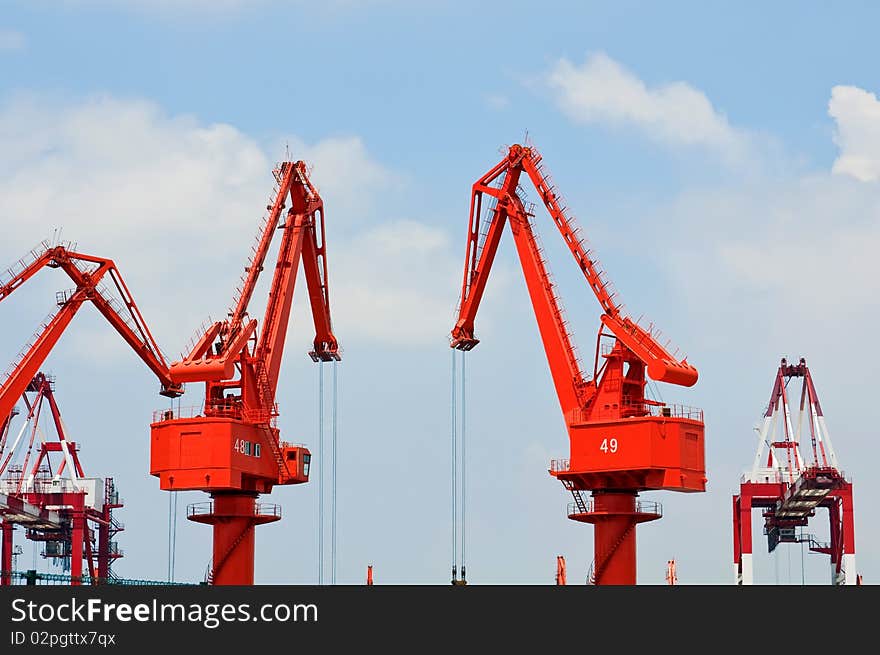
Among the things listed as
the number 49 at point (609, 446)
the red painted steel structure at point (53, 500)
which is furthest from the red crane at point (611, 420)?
the red painted steel structure at point (53, 500)

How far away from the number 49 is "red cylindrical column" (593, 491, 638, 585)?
2.11 metres

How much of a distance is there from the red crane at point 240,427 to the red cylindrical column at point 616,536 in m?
15.2

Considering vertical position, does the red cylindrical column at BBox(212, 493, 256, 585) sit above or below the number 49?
below

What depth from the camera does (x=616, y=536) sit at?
71.1 m

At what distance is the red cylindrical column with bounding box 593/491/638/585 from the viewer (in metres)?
70.9

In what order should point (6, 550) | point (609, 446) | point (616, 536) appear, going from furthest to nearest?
point (6, 550) → point (616, 536) → point (609, 446)

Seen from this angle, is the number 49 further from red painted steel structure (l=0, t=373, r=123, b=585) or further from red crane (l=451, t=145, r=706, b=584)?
red painted steel structure (l=0, t=373, r=123, b=585)

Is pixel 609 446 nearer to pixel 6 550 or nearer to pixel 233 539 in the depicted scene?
pixel 233 539

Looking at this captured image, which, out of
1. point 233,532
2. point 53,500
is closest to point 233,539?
point 233,532

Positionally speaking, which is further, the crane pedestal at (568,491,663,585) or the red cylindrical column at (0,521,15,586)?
the red cylindrical column at (0,521,15,586)

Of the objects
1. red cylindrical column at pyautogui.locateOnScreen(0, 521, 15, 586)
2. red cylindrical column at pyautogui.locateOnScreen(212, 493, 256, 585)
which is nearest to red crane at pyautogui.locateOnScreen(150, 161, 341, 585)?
red cylindrical column at pyautogui.locateOnScreen(212, 493, 256, 585)

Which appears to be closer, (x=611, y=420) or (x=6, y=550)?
(x=611, y=420)

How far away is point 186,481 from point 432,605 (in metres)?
24.7

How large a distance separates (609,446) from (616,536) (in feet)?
13.3
